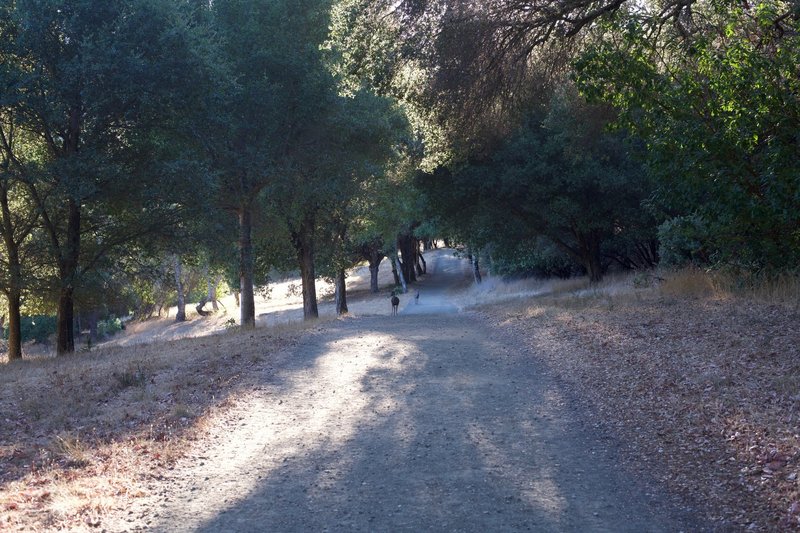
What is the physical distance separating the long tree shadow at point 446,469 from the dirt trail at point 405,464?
0.05 feet

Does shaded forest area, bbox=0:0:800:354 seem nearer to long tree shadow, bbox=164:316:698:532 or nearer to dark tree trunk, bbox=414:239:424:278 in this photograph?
long tree shadow, bbox=164:316:698:532

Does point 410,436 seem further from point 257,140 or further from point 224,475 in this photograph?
point 257,140

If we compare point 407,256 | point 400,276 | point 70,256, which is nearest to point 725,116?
point 70,256

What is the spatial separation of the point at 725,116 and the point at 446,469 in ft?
21.1

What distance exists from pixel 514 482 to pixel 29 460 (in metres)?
4.77

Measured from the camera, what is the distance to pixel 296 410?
30.2ft

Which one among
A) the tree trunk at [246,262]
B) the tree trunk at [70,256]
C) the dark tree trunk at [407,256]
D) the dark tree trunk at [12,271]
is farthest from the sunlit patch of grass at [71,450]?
the dark tree trunk at [407,256]

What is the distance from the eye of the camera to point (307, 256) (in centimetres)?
2838

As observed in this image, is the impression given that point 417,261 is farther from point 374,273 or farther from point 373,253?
point 373,253

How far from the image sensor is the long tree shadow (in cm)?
546

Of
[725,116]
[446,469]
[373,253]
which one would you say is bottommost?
[446,469]

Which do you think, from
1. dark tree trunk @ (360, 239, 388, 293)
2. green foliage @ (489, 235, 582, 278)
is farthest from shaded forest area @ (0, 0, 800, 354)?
dark tree trunk @ (360, 239, 388, 293)

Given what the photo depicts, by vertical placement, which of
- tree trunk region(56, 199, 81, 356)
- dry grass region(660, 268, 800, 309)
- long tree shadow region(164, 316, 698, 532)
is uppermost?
tree trunk region(56, 199, 81, 356)

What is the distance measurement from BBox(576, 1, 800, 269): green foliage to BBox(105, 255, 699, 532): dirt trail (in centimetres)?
372
